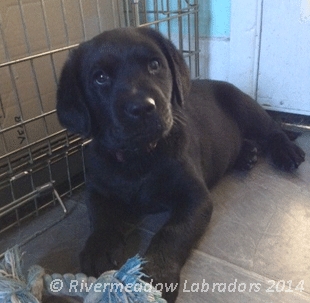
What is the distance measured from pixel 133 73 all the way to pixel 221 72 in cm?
108

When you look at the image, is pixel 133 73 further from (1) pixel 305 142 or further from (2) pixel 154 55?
(1) pixel 305 142

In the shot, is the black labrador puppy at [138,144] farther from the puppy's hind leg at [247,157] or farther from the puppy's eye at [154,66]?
the puppy's hind leg at [247,157]

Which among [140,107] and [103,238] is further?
[103,238]

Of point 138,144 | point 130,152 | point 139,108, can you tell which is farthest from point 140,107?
point 130,152

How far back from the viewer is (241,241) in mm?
1076

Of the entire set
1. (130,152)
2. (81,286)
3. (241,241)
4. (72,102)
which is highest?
(72,102)

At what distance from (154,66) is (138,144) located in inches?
8.7

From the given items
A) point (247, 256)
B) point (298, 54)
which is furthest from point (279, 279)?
point (298, 54)

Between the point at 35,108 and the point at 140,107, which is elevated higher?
the point at 140,107

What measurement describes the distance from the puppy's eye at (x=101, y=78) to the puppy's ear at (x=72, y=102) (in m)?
0.06

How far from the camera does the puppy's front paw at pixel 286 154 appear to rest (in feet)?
4.69

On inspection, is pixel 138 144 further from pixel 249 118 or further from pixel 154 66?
pixel 249 118

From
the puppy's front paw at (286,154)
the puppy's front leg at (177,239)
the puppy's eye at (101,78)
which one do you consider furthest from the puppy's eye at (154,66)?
the puppy's front paw at (286,154)

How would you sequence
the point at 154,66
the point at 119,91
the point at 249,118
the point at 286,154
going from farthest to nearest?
the point at 249,118 → the point at 286,154 → the point at 154,66 → the point at 119,91
